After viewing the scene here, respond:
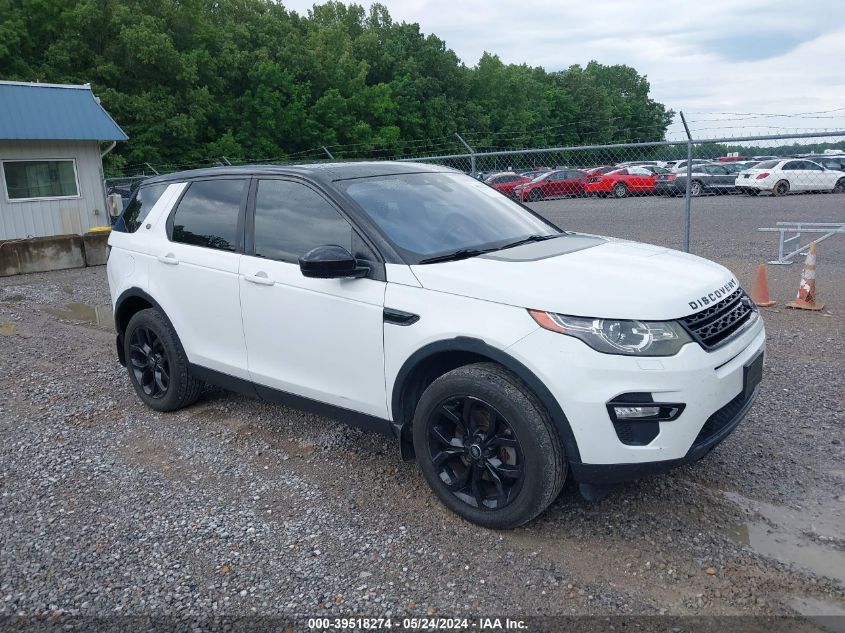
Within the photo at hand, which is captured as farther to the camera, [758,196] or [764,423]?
[758,196]

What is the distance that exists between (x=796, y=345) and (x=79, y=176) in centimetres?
1591

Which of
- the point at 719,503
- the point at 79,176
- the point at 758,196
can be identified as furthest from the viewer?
the point at 758,196

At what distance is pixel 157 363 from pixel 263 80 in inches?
1559

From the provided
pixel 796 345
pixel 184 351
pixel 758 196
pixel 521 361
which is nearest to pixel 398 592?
pixel 521 361

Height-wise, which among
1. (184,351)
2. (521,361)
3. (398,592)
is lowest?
(398,592)

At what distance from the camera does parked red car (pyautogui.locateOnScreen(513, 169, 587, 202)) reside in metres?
26.6

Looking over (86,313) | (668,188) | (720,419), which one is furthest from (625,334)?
(668,188)

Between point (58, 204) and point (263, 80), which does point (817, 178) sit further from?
point (263, 80)

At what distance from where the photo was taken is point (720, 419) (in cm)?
334

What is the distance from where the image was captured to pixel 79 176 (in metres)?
16.9

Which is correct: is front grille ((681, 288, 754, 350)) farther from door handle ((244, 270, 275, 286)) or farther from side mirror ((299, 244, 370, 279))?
door handle ((244, 270, 275, 286))

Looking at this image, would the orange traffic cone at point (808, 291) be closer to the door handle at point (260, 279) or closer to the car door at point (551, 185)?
the door handle at point (260, 279)

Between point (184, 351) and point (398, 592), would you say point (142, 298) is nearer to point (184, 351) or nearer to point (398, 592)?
point (184, 351)

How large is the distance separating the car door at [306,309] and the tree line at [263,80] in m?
21.8
